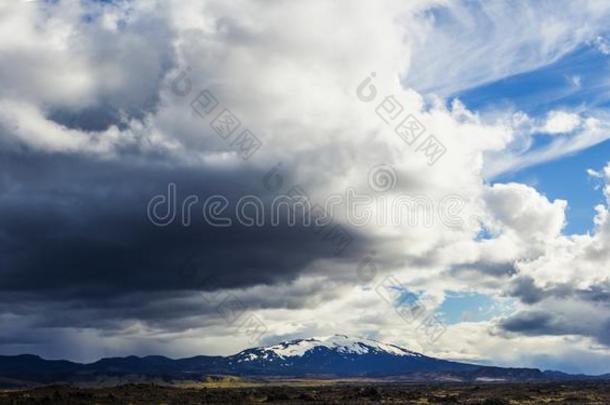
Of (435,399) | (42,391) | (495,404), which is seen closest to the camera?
(495,404)

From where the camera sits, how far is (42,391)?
12431 cm

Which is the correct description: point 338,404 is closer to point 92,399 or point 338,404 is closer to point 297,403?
point 297,403

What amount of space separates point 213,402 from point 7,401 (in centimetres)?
3361

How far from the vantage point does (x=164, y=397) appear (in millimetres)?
117125

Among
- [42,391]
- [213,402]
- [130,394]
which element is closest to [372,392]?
[213,402]

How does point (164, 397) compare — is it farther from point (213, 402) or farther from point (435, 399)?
point (435, 399)

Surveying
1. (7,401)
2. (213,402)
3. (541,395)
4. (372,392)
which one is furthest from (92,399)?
(541,395)

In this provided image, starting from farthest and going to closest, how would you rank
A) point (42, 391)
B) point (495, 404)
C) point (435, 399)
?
point (42, 391)
point (435, 399)
point (495, 404)

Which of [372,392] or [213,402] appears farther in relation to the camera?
[372,392]

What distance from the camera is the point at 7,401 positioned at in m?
105

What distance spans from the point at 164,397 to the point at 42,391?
86.3 ft

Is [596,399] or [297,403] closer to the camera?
[297,403]

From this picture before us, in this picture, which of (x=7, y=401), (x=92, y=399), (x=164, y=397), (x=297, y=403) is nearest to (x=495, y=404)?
(x=297, y=403)

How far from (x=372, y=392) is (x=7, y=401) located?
68058 mm
